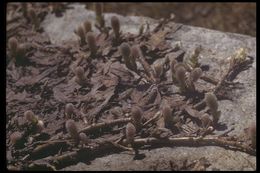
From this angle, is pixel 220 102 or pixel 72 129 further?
pixel 220 102

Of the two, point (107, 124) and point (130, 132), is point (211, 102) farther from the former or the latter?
point (107, 124)

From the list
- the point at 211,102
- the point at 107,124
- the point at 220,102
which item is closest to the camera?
the point at 211,102

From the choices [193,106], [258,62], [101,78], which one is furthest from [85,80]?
[258,62]

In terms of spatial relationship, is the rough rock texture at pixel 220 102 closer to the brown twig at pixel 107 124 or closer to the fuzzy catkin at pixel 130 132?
the fuzzy catkin at pixel 130 132

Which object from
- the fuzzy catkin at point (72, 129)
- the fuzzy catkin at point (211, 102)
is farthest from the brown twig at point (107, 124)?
the fuzzy catkin at point (211, 102)

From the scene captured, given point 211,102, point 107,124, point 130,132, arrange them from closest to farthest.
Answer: point 130,132 < point 211,102 < point 107,124

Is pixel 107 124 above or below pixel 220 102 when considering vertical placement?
below

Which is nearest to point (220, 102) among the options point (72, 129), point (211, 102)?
point (211, 102)

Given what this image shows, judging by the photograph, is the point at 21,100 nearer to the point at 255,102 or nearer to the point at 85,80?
the point at 85,80
